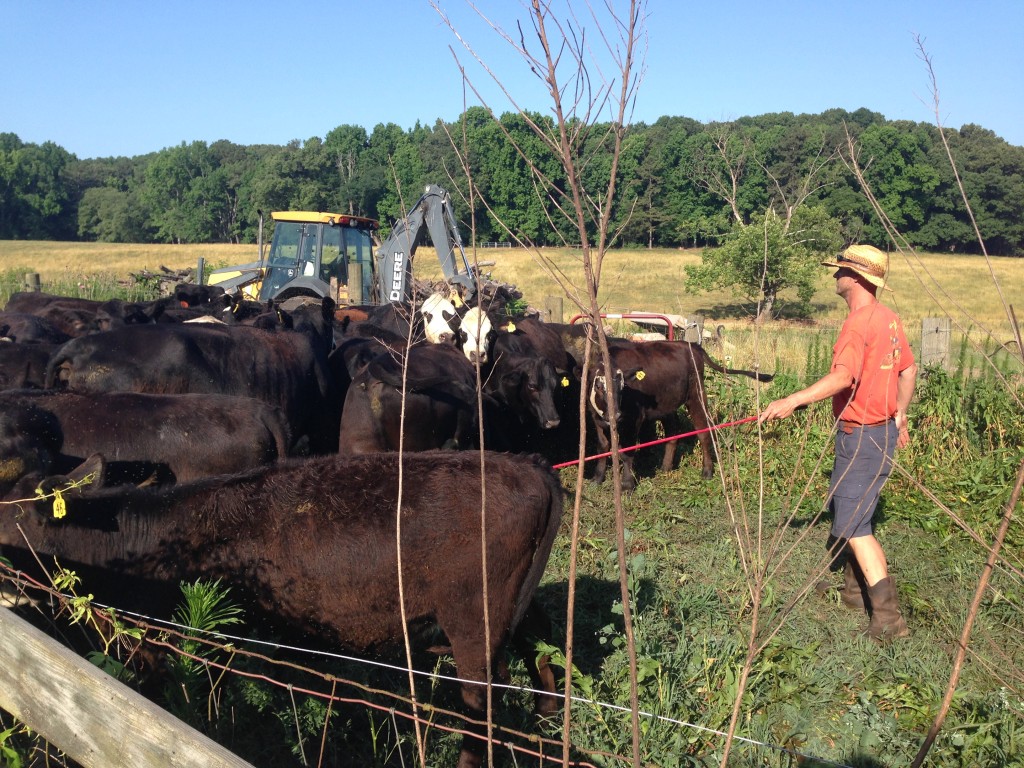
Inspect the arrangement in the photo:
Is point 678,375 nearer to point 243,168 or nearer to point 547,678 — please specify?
point 547,678

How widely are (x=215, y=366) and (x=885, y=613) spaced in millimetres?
6013

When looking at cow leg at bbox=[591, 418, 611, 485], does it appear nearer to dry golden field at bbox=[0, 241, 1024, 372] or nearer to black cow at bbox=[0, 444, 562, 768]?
black cow at bbox=[0, 444, 562, 768]

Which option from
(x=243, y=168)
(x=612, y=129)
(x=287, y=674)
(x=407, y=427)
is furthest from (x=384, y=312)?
(x=243, y=168)

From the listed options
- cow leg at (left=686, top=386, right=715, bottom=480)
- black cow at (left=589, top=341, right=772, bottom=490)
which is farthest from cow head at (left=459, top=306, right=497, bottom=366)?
cow leg at (left=686, top=386, right=715, bottom=480)

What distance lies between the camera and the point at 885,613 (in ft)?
17.5

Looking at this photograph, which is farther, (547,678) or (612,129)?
(547,678)

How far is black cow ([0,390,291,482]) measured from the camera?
5391 mm

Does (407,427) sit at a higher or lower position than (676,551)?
higher

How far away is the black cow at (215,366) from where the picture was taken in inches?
291

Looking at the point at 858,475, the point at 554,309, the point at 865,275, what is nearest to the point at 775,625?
the point at 858,475

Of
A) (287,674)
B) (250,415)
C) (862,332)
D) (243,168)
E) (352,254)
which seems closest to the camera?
(287,674)

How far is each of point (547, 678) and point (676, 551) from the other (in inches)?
106

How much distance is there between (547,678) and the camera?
4.42m

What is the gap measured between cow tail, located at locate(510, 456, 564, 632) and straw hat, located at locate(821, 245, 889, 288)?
2421 millimetres
